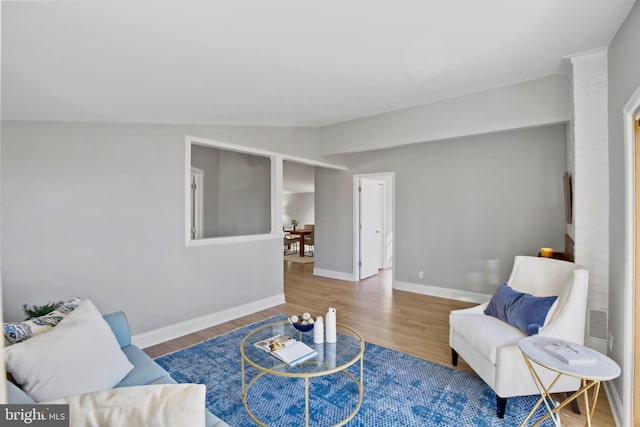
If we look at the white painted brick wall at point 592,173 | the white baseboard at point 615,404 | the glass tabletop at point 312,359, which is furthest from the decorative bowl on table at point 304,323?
the white painted brick wall at point 592,173

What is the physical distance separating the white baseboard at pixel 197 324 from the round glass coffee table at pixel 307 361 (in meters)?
1.26

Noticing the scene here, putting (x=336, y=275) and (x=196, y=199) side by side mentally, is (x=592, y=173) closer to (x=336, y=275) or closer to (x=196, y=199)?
(x=336, y=275)

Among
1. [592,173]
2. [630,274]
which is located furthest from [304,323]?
[592,173]

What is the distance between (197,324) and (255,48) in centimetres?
289

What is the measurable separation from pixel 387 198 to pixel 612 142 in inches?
193

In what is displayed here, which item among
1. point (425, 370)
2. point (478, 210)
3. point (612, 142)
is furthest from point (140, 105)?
point (478, 210)

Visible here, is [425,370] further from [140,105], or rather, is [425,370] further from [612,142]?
[140,105]

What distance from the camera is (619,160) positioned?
2.22 metres

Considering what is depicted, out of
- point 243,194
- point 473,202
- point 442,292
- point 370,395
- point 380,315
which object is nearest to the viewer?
point 370,395

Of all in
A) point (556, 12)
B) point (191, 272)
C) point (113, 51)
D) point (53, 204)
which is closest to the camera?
point (113, 51)

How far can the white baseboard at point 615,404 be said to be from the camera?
2018 millimetres

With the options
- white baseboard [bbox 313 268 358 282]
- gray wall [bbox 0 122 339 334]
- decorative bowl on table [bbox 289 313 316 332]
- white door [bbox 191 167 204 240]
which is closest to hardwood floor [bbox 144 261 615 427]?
white baseboard [bbox 313 268 358 282]

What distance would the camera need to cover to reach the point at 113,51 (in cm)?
183

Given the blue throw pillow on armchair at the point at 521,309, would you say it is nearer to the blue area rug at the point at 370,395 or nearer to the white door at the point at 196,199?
the blue area rug at the point at 370,395
